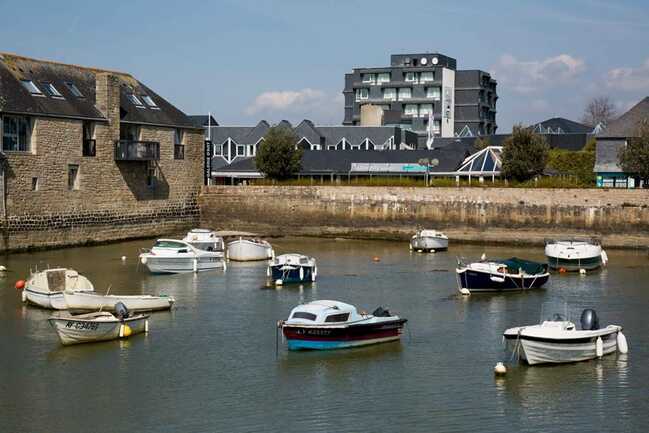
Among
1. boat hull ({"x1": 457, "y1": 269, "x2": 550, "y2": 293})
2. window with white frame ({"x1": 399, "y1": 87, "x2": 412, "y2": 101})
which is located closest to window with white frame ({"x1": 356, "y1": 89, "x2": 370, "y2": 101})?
window with white frame ({"x1": 399, "y1": 87, "x2": 412, "y2": 101})

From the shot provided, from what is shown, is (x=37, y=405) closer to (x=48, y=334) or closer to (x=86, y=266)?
(x=48, y=334)

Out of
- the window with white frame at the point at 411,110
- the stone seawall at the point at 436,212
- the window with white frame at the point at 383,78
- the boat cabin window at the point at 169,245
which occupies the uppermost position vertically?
the window with white frame at the point at 383,78

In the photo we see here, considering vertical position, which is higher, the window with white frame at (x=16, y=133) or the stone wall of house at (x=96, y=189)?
the window with white frame at (x=16, y=133)

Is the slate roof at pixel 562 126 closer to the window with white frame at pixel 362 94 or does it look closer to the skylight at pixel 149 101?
the window with white frame at pixel 362 94

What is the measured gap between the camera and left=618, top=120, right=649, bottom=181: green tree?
65.1 metres

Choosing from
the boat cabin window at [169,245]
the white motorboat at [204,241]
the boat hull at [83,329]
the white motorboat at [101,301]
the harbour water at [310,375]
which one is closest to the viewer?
the harbour water at [310,375]

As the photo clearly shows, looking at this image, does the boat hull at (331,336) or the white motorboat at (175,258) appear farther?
the white motorboat at (175,258)

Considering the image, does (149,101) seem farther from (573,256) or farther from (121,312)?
(121,312)

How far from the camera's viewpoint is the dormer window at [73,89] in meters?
59.1

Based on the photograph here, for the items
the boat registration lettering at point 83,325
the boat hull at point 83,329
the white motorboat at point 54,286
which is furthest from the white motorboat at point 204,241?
the boat registration lettering at point 83,325

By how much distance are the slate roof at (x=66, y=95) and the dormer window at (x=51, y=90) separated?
0.20 meters

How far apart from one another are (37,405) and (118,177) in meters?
36.5

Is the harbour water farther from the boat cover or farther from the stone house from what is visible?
the stone house

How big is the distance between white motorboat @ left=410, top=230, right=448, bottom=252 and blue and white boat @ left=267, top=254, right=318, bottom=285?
47.4 feet
